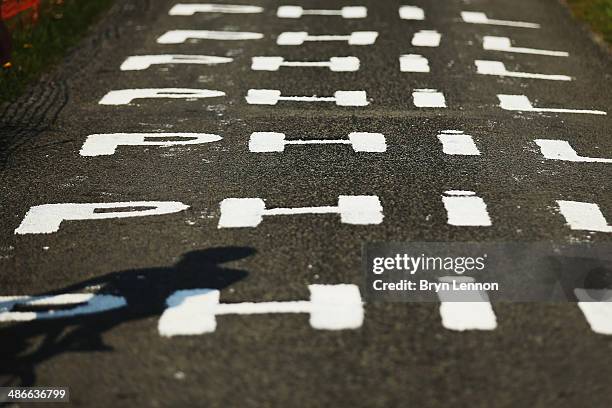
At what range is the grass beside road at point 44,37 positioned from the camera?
10.6 metres

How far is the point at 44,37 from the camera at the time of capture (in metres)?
12.0

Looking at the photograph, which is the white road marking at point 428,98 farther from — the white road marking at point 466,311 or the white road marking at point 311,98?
the white road marking at point 466,311

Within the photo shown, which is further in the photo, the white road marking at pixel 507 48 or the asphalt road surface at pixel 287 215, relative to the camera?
the white road marking at pixel 507 48

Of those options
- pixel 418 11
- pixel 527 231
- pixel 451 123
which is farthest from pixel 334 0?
pixel 527 231

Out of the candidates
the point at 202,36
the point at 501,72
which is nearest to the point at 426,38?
the point at 501,72

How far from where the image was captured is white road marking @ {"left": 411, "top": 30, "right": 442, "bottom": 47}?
11836mm

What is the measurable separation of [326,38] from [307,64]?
1167mm

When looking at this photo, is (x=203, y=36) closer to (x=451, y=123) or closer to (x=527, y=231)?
(x=451, y=123)

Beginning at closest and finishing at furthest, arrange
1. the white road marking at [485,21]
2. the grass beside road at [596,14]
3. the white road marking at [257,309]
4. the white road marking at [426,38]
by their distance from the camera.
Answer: the white road marking at [257,309]
the white road marking at [426,38]
the grass beside road at [596,14]
the white road marking at [485,21]

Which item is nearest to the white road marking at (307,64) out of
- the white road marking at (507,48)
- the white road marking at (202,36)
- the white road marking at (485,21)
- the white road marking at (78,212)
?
the white road marking at (202,36)

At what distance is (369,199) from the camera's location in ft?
23.8

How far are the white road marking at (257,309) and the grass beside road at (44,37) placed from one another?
481 cm
